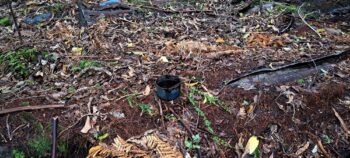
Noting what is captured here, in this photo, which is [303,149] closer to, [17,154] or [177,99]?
[177,99]

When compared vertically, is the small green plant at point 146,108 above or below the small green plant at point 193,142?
above

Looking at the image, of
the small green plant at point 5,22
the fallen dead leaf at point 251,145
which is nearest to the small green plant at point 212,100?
the fallen dead leaf at point 251,145

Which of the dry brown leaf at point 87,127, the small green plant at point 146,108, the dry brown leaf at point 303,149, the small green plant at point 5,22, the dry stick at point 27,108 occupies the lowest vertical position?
the dry brown leaf at point 303,149

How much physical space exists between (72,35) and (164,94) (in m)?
2.97

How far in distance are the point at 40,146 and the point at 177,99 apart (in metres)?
1.66

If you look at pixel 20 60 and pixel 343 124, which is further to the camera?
pixel 20 60

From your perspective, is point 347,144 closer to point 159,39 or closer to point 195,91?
point 195,91

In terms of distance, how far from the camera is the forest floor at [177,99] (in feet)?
12.1

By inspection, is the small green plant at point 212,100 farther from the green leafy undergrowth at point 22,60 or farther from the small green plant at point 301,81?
the green leafy undergrowth at point 22,60

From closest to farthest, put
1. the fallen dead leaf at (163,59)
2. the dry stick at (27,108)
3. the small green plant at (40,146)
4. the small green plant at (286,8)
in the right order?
the small green plant at (40,146), the dry stick at (27,108), the fallen dead leaf at (163,59), the small green plant at (286,8)

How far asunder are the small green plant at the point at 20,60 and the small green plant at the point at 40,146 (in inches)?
58.7

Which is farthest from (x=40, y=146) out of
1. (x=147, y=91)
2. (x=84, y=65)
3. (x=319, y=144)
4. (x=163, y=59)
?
(x=319, y=144)

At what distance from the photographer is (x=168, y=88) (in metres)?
3.87

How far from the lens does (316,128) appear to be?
13.0 ft
